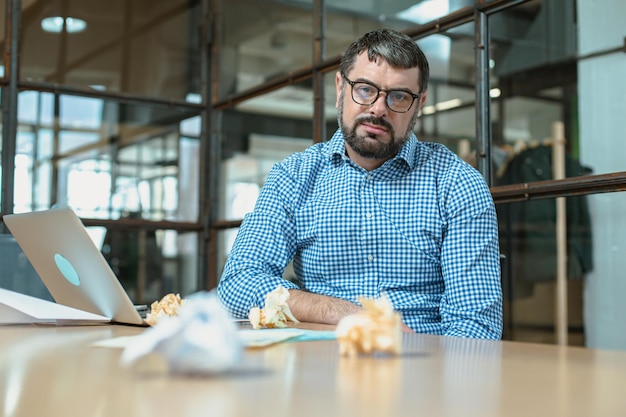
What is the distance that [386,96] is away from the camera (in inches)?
76.4

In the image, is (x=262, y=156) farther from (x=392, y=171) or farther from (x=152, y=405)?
(x=152, y=405)

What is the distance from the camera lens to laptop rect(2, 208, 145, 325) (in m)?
1.37

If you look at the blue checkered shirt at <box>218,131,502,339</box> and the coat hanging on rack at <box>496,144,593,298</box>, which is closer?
the blue checkered shirt at <box>218,131,502,339</box>

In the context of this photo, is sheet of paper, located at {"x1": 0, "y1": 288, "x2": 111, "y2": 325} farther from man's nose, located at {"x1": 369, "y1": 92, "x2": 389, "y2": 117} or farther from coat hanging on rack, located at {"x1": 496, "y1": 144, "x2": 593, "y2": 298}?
coat hanging on rack, located at {"x1": 496, "y1": 144, "x2": 593, "y2": 298}

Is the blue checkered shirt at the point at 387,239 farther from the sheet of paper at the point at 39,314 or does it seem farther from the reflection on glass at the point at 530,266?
the reflection on glass at the point at 530,266

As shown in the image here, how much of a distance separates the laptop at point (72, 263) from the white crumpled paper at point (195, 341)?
0.69 metres

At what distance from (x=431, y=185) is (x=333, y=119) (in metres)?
1.16

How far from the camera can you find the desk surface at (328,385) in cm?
57

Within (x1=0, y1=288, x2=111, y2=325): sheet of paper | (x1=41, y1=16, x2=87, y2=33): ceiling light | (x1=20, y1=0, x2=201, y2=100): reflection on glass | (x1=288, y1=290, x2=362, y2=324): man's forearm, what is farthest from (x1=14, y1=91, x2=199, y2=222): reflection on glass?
(x1=288, y1=290, x2=362, y2=324): man's forearm

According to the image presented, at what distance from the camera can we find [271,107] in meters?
3.44

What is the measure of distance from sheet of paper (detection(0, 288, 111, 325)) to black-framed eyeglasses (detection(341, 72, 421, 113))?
2.78 ft

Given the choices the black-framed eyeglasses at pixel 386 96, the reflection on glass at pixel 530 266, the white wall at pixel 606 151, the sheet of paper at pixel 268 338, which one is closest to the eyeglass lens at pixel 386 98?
the black-framed eyeglasses at pixel 386 96

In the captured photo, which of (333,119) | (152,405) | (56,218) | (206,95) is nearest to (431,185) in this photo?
(56,218)

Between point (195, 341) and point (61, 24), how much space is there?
10.1 ft
